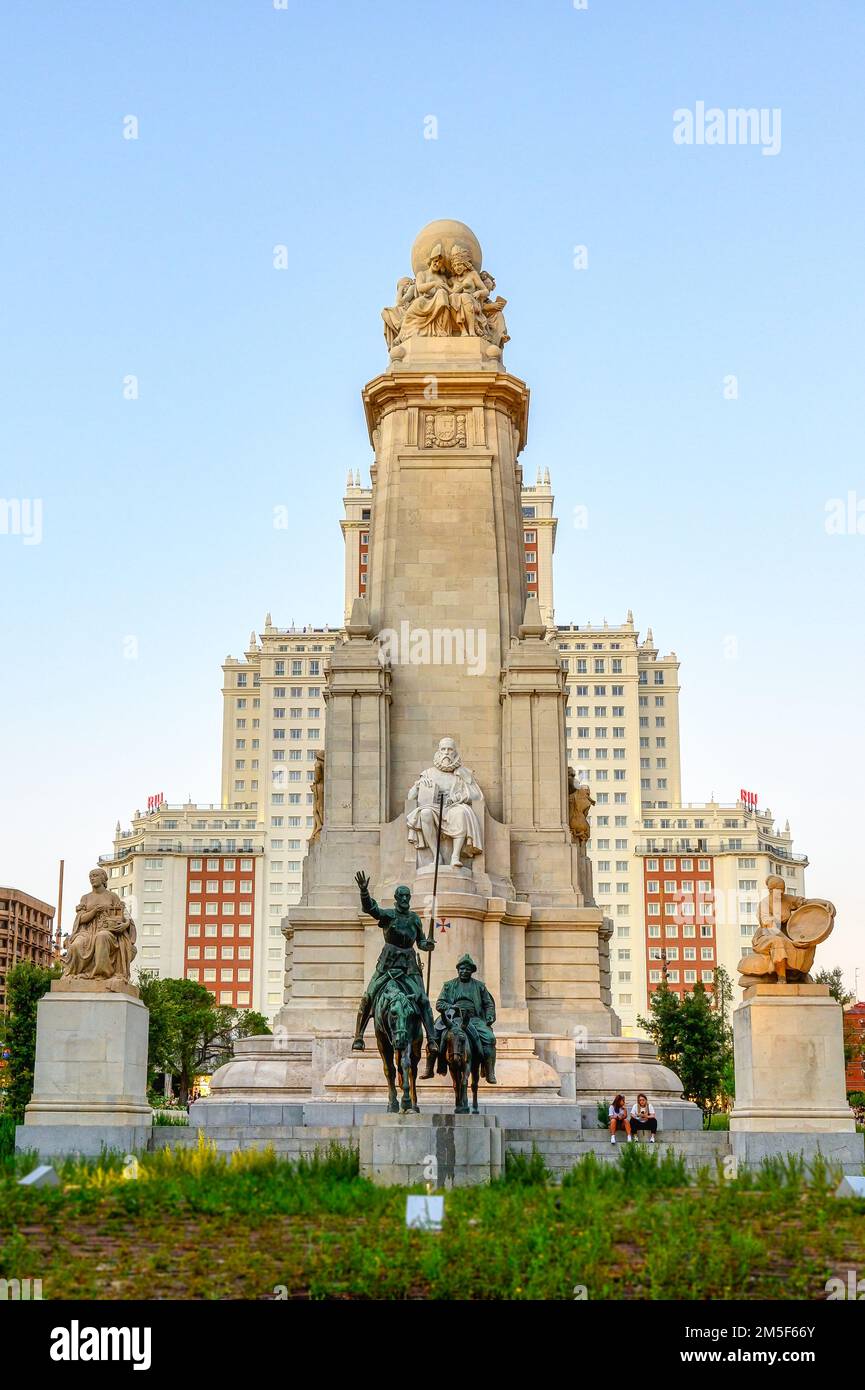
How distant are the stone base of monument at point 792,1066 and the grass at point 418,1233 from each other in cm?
527

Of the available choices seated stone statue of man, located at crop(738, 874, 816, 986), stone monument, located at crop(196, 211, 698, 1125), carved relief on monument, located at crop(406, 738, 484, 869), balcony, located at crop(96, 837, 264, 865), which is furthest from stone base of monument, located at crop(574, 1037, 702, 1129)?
balcony, located at crop(96, 837, 264, 865)

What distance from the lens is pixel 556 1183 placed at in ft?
66.0

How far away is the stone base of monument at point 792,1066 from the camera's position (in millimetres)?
25672

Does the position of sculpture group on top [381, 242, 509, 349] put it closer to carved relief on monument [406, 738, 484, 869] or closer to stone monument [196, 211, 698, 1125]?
stone monument [196, 211, 698, 1125]

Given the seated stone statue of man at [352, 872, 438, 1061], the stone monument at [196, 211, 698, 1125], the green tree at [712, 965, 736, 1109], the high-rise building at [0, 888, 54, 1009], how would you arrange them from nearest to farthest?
the seated stone statue of man at [352, 872, 438, 1061] < the stone monument at [196, 211, 698, 1125] < the green tree at [712, 965, 736, 1109] < the high-rise building at [0, 888, 54, 1009]

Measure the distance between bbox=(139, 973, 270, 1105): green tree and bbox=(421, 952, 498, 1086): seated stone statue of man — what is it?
59.6 m

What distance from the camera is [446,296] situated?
39.5m

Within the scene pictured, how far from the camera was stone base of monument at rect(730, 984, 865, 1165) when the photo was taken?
2567 cm

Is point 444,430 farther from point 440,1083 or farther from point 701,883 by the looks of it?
point 701,883

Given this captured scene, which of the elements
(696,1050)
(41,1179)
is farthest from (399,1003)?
(696,1050)

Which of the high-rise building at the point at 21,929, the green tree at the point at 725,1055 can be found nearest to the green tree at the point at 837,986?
the green tree at the point at 725,1055

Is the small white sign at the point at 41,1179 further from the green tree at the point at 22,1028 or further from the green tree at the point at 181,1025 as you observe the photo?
the green tree at the point at 181,1025
